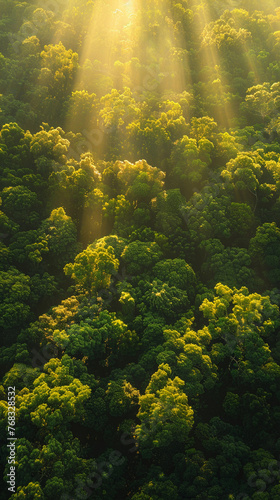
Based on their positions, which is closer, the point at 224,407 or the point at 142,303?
the point at 224,407

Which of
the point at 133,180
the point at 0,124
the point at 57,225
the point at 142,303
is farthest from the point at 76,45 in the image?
the point at 142,303

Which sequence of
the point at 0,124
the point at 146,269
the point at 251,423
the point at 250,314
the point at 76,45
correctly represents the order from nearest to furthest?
the point at 251,423 → the point at 250,314 → the point at 146,269 → the point at 0,124 → the point at 76,45

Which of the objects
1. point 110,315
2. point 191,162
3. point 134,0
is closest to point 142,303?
point 110,315

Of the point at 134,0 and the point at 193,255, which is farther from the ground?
the point at 134,0

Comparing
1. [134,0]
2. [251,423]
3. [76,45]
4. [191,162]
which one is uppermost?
[134,0]

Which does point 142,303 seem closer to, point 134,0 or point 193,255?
point 193,255

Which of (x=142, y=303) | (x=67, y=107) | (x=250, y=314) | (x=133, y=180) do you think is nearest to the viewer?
(x=250, y=314)

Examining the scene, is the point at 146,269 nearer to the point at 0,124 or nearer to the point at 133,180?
the point at 133,180
